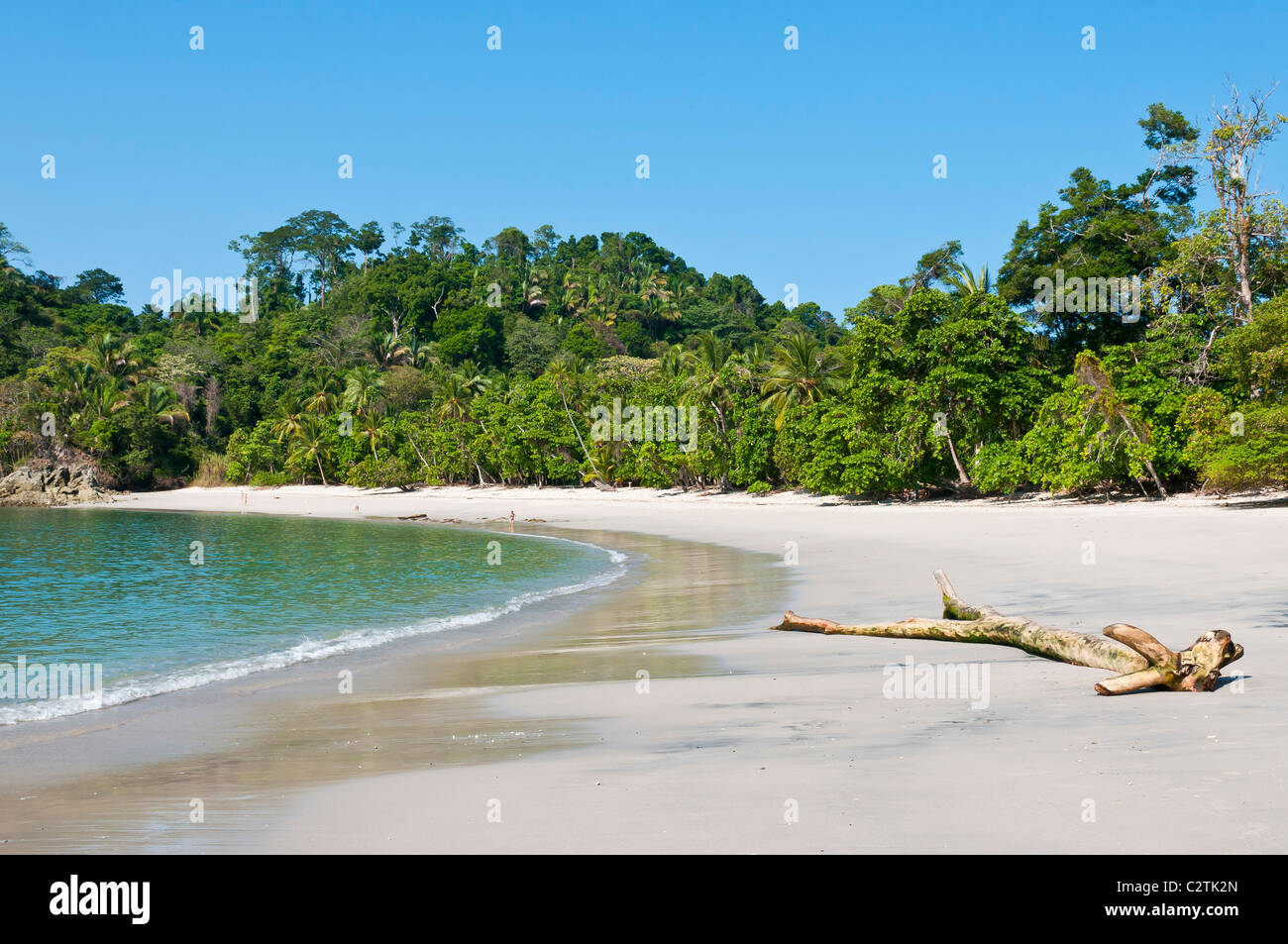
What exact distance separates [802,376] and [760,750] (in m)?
38.6

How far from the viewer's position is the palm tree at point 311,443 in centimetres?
6788

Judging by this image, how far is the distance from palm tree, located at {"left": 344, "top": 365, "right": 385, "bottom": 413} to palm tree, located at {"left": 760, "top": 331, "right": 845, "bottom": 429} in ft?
121

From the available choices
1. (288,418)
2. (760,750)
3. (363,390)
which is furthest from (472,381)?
(760,750)

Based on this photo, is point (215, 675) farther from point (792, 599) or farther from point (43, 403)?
point (43, 403)

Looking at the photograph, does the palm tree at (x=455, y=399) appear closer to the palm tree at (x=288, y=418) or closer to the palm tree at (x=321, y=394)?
the palm tree at (x=321, y=394)

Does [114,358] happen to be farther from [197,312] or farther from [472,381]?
[472,381]

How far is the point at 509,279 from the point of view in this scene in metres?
98.6

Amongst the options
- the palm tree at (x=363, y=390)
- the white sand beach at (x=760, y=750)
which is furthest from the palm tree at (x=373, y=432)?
the white sand beach at (x=760, y=750)

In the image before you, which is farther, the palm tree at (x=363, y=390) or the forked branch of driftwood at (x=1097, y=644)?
the palm tree at (x=363, y=390)

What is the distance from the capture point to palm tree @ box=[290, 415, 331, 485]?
67875 millimetres

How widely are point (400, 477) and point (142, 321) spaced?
170ft

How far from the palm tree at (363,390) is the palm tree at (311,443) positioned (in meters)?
2.90

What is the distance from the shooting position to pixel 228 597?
720 inches

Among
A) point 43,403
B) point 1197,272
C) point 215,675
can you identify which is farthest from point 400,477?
point 215,675
